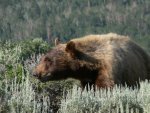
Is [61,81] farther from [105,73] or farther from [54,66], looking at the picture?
[105,73]

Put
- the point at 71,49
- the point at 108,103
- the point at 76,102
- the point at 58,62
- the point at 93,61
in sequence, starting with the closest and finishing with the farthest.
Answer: the point at 76,102, the point at 108,103, the point at 93,61, the point at 71,49, the point at 58,62

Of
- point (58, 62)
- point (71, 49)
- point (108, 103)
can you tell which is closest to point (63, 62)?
point (58, 62)

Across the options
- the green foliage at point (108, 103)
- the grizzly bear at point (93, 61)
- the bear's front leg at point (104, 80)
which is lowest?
the green foliage at point (108, 103)

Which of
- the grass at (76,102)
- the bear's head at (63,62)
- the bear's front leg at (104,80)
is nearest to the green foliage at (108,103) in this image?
the grass at (76,102)

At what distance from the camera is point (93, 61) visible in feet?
41.9

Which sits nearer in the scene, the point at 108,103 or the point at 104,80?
the point at 108,103

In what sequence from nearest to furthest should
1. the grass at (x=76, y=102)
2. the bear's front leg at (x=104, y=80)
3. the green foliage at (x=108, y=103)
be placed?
the grass at (x=76, y=102)
the green foliage at (x=108, y=103)
the bear's front leg at (x=104, y=80)

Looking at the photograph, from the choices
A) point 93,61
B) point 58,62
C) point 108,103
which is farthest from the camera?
point 58,62

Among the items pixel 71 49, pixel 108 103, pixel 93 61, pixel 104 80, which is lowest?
pixel 108 103

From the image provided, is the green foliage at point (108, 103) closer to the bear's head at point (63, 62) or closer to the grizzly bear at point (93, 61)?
the grizzly bear at point (93, 61)

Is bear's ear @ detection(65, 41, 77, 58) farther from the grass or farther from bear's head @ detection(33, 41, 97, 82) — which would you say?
the grass

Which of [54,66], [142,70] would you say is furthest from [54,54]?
[142,70]

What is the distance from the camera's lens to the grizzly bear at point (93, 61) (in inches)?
490

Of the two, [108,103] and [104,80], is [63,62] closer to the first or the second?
[104,80]
